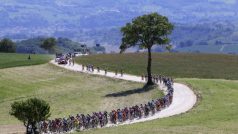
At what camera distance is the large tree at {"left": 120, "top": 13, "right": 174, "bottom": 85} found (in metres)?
91.0

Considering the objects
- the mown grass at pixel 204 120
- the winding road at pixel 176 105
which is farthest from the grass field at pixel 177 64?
the mown grass at pixel 204 120

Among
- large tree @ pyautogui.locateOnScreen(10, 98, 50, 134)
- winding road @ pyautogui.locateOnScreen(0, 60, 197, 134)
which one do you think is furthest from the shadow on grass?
large tree @ pyautogui.locateOnScreen(10, 98, 50, 134)

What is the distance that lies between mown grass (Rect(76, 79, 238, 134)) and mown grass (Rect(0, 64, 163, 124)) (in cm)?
952

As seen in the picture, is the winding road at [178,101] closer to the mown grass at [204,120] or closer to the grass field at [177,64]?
the mown grass at [204,120]

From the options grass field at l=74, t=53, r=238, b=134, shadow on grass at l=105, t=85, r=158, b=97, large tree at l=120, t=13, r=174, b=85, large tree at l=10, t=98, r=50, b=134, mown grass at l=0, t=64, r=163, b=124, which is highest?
large tree at l=120, t=13, r=174, b=85

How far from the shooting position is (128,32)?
91875 millimetres

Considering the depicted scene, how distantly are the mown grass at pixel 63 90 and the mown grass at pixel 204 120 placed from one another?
952 centimetres

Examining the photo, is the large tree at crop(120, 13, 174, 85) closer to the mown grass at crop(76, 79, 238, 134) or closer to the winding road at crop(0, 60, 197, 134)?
the winding road at crop(0, 60, 197, 134)

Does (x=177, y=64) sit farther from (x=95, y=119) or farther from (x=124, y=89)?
(x=95, y=119)

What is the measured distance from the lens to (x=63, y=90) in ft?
328

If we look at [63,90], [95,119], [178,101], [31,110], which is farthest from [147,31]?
[31,110]

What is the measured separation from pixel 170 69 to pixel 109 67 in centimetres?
1504

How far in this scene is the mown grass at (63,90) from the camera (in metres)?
77.2

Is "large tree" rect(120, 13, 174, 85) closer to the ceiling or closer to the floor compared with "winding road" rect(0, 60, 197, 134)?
closer to the ceiling
